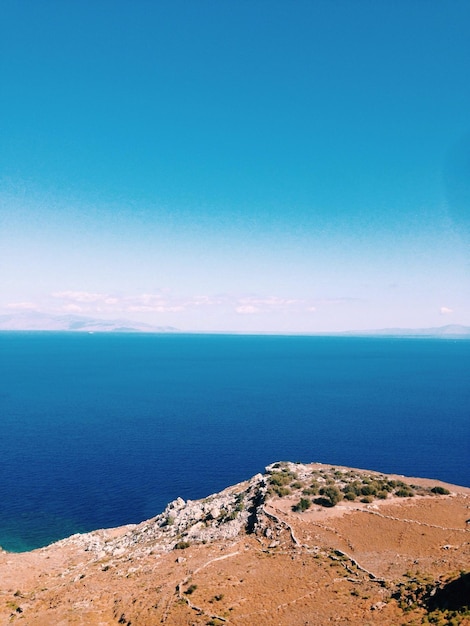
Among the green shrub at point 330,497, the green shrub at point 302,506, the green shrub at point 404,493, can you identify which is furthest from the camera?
the green shrub at point 404,493

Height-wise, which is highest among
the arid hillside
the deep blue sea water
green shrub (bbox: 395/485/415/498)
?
green shrub (bbox: 395/485/415/498)

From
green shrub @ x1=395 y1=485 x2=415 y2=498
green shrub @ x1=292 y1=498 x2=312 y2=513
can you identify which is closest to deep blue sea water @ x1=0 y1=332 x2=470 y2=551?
green shrub @ x1=292 y1=498 x2=312 y2=513

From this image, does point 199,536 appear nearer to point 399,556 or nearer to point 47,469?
point 399,556

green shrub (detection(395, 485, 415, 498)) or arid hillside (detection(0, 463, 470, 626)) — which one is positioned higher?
green shrub (detection(395, 485, 415, 498))

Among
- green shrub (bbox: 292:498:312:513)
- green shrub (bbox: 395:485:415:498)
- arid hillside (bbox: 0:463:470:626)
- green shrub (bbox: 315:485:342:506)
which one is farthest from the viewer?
green shrub (bbox: 395:485:415:498)

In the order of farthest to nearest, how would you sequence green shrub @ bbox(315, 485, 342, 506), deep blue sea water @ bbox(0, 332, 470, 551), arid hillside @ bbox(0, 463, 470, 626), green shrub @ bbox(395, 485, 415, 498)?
deep blue sea water @ bbox(0, 332, 470, 551) < green shrub @ bbox(395, 485, 415, 498) < green shrub @ bbox(315, 485, 342, 506) < arid hillside @ bbox(0, 463, 470, 626)

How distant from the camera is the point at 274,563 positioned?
43062mm

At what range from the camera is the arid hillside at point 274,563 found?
34.8 m

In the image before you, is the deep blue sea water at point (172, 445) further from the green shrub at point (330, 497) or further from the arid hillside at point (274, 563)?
the green shrub at point (330, 497)

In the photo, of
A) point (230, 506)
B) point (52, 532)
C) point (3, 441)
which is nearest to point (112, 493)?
point (52, 532)

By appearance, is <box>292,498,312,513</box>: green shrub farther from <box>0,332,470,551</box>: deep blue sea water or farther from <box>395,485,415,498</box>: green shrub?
<box>0,332,470,551</box>: deep blue sea water

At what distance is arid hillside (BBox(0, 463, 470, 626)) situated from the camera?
114ft

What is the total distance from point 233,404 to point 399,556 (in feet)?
451

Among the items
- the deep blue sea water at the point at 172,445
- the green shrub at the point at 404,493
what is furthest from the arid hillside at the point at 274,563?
the deep blue sea water at the point at 172,445
